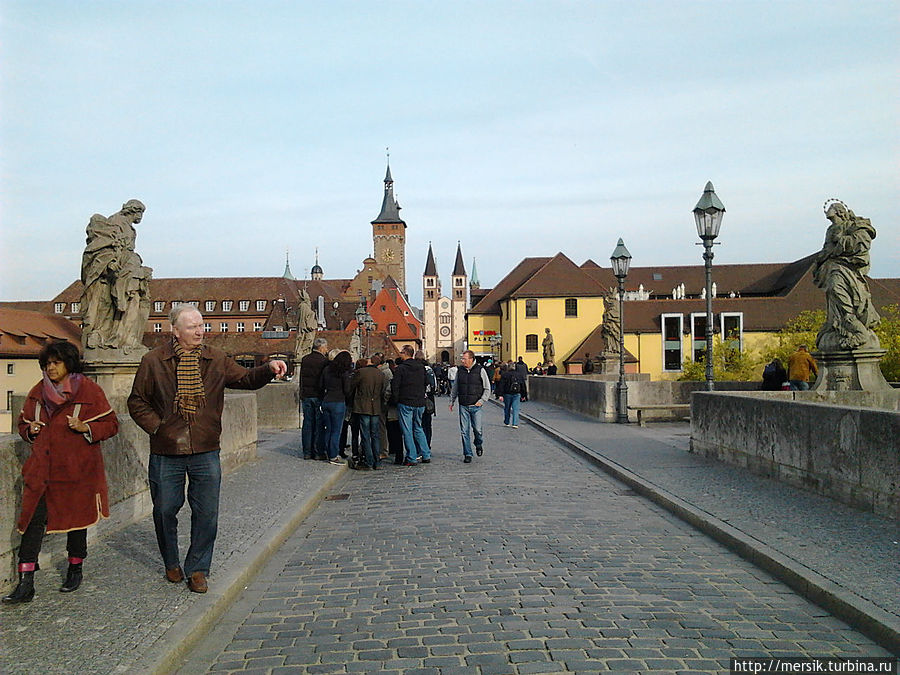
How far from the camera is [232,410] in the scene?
42.0 feet

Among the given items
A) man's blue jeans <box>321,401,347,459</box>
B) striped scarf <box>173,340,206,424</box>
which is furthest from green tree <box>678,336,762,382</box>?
striped scarf <box>173,340,206,424</box>

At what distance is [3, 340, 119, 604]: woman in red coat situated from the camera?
5.65 meters

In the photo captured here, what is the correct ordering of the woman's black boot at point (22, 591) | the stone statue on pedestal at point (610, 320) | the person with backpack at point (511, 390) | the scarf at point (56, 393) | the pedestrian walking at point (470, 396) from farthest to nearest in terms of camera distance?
the stone statue on pedestal at point (610, 320) → the person with backpack at point (511, 390) → the pedestrian walking at point (470, 396) → the scarf at point (56, 393) → the woman's black boot at point (22, 591)

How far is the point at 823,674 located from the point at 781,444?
246 inches

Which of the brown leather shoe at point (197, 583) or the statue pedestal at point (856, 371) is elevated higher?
the statue pedestal at point (856, 371)

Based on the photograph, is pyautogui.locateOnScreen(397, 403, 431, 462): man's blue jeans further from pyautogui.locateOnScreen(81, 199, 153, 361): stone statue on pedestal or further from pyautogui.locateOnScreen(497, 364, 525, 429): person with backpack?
pyautogui.locateOnScreen(497, 364, 525, 429): person with backpack

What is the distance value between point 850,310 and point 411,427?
7.68 metres

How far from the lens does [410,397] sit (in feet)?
47.0

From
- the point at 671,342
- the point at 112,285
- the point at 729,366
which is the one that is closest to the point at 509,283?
the point at 671,342

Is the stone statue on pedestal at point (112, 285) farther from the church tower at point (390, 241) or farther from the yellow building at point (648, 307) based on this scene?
the church tower at point (390, 241)

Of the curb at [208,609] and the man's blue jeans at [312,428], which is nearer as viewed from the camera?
the curb at [208,609]

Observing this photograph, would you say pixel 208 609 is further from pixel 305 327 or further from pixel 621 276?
pixel 305 327

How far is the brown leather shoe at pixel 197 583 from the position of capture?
5.96m

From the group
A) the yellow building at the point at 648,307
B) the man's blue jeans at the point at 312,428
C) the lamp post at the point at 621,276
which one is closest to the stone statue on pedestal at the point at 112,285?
the man's blue jeans at the point at 312,428
